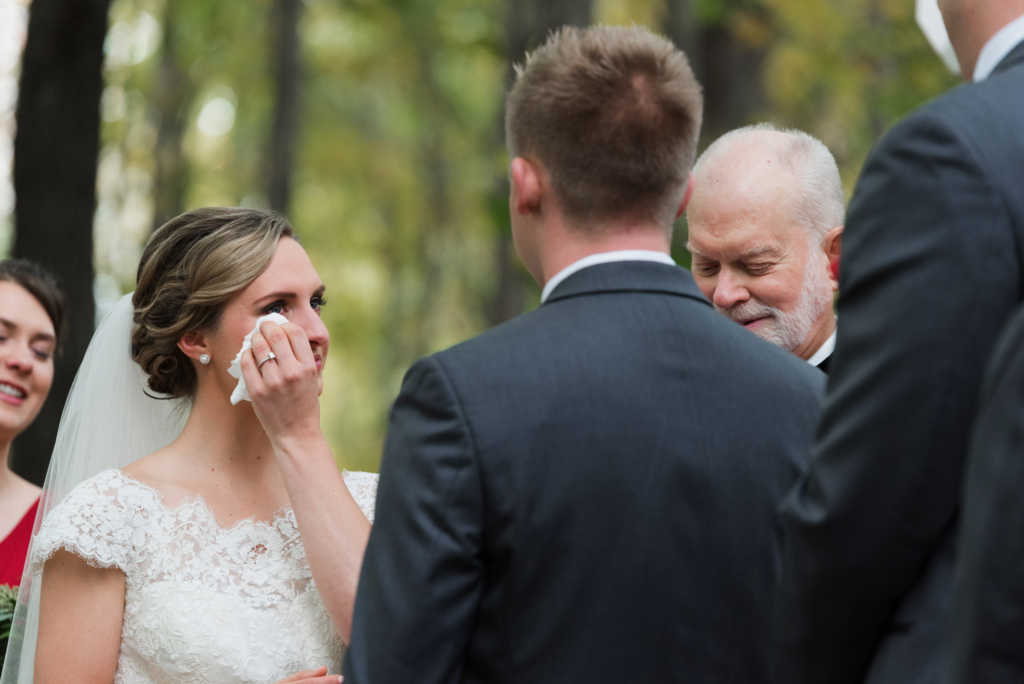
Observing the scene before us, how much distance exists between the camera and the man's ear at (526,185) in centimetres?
201

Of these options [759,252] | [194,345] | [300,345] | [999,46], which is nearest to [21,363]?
[194,345]

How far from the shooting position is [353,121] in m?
20.2

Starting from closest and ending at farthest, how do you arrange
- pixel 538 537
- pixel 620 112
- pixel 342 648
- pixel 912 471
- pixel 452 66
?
pixel 912 471 → pixel 538 537 → pixel 620 112 → pixel 342 648 → pixel 452 66

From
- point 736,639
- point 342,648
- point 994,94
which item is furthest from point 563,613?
point 342,648

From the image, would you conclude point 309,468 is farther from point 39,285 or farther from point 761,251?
point 39,285

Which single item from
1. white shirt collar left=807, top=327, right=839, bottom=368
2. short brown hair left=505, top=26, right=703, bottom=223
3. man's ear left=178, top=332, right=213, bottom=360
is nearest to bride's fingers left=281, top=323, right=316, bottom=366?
man's ear left=178, top=332, right=213, bottom=360

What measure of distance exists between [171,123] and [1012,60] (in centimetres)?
1426

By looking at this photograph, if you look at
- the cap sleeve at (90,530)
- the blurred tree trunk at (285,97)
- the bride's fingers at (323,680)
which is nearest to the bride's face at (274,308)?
the cap sleeve at (90,530)

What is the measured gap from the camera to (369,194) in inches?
810

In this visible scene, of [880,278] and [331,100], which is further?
[331,100]

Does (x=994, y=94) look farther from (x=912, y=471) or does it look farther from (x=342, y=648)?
(x=342, y=648)

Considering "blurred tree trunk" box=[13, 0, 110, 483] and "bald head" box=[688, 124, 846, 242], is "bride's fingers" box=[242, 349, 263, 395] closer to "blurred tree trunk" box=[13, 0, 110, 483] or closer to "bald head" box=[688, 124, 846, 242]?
"bald head" box=[688, 124, 846, 242]

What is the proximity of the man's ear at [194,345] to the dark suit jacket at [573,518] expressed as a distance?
1654mm

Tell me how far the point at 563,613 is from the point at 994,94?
1.13 m
